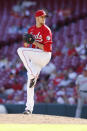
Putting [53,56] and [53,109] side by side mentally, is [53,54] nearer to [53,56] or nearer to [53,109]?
[53,56]

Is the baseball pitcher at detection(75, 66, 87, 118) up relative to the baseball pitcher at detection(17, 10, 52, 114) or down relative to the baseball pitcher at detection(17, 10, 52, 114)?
down

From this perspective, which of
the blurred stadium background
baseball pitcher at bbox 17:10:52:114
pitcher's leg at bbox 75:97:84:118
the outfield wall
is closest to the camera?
baseball pitcher at bbox 17:10:52:114

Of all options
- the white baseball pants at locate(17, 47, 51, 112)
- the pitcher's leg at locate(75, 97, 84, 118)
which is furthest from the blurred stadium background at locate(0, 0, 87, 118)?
the white baseball pants at locate(17, 47, 51, 112)

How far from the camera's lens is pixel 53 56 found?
46.9 feet

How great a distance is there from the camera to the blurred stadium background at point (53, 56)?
12.6m

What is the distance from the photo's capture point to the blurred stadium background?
41.5ft

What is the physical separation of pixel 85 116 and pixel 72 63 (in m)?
2.42

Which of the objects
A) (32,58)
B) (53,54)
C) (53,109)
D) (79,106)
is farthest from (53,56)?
(32,58)

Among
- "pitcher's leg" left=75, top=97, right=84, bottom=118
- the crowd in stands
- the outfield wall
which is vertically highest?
the crowd in stands

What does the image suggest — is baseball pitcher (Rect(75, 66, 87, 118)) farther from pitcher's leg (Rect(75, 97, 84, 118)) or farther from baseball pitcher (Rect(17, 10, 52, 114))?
baseball pitcher (Rect(17, 10, 52, 114))

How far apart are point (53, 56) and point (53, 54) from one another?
317 mm

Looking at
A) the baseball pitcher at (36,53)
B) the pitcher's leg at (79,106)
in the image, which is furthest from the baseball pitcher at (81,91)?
the baseball pitcher at (36,53)

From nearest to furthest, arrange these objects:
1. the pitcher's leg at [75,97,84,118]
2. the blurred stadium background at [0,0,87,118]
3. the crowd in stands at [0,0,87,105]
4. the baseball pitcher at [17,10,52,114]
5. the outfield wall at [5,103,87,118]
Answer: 1. the baseball pitcher at [17,10,52,114]
2. the pitcher's leg at [75,97,84,118]
3. the outfield wall at [5,103,87,118]
4. the blurred stadium background at [0,0,87,118]
5. the crowd in stands at [0,0,87,105]
